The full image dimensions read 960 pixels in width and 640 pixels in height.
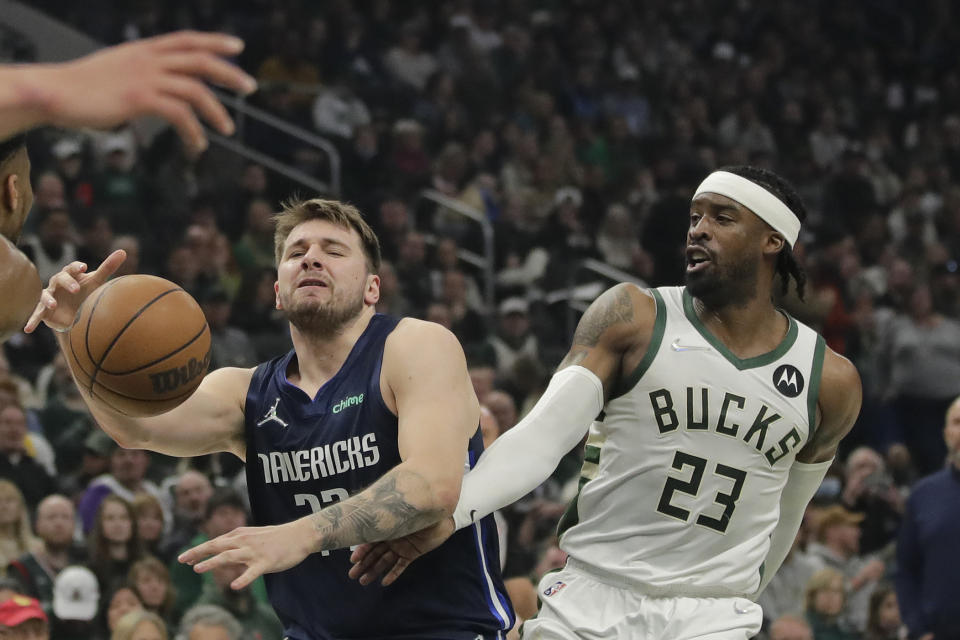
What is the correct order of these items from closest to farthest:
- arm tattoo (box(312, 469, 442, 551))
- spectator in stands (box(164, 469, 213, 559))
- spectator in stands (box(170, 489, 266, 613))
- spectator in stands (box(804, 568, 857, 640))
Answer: arm tattoo (box(312, 469, 442, 551)), spectator in stands (box(170, 489, 266, 613)), spectator in stands (box(164, 469, 213, 559)), spectator in stands (box(804, 568, 857, 640))

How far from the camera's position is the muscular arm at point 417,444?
3.64 m

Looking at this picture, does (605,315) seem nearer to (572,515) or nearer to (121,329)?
(572,515)

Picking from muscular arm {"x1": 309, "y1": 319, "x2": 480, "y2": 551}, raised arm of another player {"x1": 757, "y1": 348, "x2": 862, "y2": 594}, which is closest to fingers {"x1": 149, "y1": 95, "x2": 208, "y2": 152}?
muscular arm {"x1": 309, "y1": 319, "x2": 480, "y2": 551}

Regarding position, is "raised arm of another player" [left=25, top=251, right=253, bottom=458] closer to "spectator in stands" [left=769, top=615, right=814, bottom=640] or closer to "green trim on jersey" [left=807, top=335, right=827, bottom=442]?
"green trim on jersey" [left=807, top=335, right=827, bottom=442]

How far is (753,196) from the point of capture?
4465 mm

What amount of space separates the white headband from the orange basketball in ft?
5.37

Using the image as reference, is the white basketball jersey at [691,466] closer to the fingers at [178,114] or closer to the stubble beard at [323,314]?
the stubble beard at [323,314]

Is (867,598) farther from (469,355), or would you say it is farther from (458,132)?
(458,132)

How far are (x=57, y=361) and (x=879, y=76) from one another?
12.3 m

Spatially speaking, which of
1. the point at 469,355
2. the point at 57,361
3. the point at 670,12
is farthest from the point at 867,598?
the point at 670,12

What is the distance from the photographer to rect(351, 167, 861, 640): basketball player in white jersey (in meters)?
4.21

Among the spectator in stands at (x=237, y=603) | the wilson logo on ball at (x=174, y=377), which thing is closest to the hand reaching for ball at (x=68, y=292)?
the wilson logo on ball at (x=174, y=377)

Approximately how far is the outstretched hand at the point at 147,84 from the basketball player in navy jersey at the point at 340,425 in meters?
1.67

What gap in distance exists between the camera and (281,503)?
419 cm
